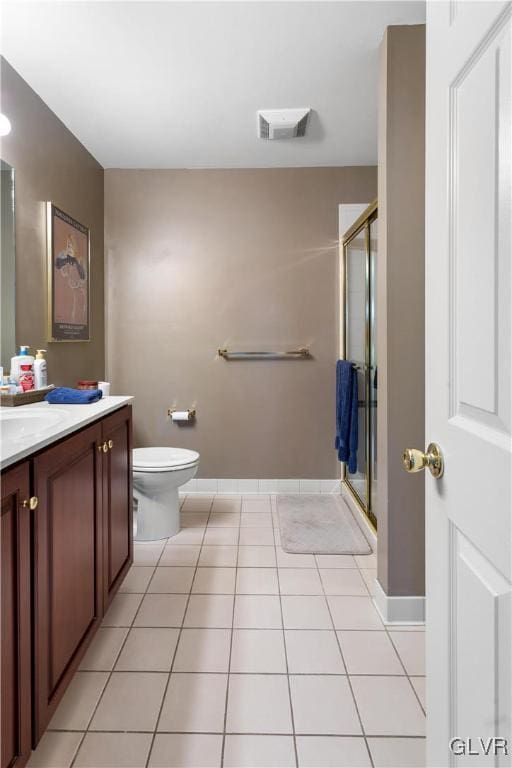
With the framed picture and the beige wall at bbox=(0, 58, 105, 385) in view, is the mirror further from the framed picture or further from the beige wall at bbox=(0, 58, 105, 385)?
the framed picture

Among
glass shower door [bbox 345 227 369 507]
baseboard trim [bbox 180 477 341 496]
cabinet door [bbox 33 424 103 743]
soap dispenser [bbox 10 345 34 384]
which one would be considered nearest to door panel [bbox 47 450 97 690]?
cabinet door [bbox 33 424 103 743]

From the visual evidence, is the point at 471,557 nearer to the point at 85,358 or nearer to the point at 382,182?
the point at 382,182

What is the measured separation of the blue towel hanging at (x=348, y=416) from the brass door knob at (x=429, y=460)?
83.2 inches

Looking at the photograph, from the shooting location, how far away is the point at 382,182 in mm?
1953

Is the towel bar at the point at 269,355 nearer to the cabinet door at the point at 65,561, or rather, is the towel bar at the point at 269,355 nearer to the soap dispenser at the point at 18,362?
the soap dispenser at the point at 18,362

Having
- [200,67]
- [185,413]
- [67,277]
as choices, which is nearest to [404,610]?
[185,413]

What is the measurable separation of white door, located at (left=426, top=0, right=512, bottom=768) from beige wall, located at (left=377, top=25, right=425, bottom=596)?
3.39 ft

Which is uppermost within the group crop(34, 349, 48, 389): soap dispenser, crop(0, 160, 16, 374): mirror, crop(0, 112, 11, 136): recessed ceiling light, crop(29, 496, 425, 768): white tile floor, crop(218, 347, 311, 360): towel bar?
crop(0, 112, 11, 136): recessed ceiling light

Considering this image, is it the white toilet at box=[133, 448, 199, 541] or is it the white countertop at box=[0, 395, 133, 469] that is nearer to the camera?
the white countertop at box=[0, 395, 133, 469]

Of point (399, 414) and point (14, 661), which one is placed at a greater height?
point (399, 414)

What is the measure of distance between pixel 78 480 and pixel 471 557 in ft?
3.68

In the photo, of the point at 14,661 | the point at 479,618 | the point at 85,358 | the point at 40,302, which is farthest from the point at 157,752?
the point at 85,358

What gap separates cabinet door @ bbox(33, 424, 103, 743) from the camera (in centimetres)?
117

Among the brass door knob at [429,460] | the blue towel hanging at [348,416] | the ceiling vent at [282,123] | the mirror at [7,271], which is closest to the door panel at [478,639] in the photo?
the brass door knob at [429,460]
